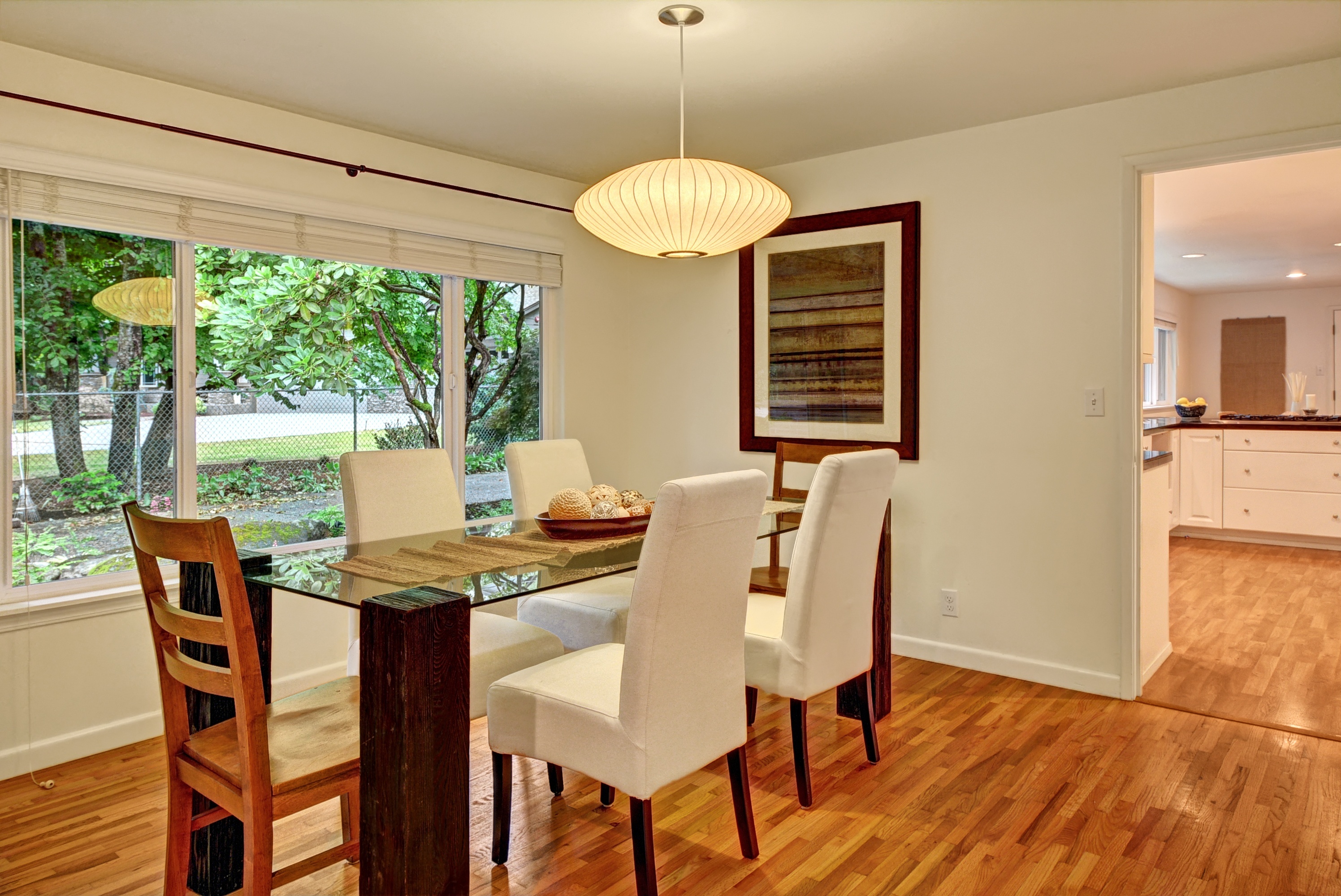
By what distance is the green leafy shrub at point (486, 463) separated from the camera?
4.14 m

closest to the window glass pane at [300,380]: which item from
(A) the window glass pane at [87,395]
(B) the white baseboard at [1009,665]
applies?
(A) the window glass pane at [87,395]

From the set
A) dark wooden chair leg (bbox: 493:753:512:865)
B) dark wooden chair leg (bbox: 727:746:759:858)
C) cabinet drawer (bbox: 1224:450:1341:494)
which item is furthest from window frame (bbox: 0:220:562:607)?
cabinet drawer (bbox: 1224:450:1341:494)

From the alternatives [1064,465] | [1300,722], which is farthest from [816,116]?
[1300,722]

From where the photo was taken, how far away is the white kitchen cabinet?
6648mm

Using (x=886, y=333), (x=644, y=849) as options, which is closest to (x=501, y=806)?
(x=644, y=849)

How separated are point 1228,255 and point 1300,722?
16.6 ft

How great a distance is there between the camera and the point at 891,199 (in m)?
3.81

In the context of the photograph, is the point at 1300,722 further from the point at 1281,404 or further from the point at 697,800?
the point at 1281,404

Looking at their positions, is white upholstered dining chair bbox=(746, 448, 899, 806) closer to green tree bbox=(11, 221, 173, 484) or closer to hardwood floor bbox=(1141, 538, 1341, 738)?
hardwood floor bbox=(1141, 538, 1341, 738)

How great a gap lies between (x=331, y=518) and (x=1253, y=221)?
Result: 5.78m

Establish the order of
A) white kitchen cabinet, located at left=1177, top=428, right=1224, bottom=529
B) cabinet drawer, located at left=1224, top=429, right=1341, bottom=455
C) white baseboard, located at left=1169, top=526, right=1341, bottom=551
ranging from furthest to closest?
white kitchen cabinet, located at left=1177, top=428, right=1224, bottom=529 → white baseboard, located at left=1169, top=526, right=1341, bottom=551 → cabinet drawer, located at left=1224, top=429, right=1341, bottom=455

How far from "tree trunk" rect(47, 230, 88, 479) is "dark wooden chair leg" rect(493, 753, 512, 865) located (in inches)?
73.1

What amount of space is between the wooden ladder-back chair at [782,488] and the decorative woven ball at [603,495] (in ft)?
2.44

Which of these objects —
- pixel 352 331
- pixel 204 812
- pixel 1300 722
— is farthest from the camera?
pixel 352 331
